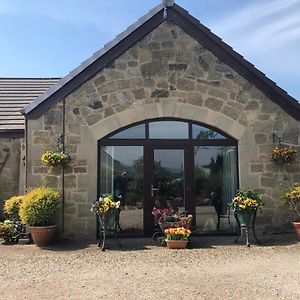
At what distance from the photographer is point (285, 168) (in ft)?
31.3

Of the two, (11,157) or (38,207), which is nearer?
(38,207)

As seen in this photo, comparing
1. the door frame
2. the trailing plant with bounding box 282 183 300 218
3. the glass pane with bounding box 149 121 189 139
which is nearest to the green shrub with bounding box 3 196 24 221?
the door frame

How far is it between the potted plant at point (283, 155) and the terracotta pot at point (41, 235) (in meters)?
5.40

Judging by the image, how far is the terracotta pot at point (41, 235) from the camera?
8.36 metres

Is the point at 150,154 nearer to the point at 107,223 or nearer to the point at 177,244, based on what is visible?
the point at 107,223

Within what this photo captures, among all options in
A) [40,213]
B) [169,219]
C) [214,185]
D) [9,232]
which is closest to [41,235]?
[40,213]

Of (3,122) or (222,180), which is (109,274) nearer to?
(222,180)

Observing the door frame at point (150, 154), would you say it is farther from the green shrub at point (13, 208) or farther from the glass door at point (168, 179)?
the green shrub at point (13, 208)

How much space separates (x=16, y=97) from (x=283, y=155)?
858 centimetres

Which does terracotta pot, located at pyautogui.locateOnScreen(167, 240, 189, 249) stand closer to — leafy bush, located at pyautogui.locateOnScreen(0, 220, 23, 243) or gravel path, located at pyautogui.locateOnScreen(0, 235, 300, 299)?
gravel path, located at pyautogui.locateOnScreen(0, 235, 300, 299)

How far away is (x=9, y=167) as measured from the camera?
10.8 metres

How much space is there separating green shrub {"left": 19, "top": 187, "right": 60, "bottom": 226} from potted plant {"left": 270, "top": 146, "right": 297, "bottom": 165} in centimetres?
520

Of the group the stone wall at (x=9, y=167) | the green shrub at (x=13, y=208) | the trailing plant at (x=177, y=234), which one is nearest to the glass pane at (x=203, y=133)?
the trailing plant at (x=177, y=234)

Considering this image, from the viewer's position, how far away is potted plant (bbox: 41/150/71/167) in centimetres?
880
